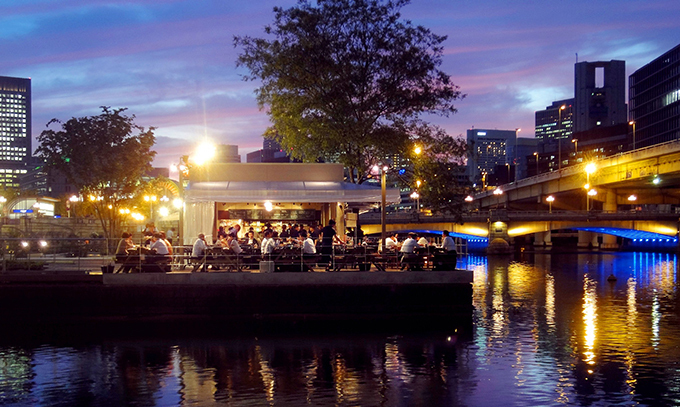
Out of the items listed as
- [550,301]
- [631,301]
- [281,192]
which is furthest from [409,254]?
[631,301]

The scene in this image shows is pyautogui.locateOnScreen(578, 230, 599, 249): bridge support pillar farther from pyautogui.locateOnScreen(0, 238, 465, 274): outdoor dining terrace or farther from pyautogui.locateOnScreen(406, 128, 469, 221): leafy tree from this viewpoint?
pyautogui.locateOnScreen(0, 238, 465, 274): outdoor dining terrace

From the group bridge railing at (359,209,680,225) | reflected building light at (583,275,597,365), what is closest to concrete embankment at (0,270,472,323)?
reflected building light at (583,275,597,365)

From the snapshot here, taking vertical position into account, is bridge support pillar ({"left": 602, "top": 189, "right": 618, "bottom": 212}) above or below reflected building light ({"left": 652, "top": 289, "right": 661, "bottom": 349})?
above

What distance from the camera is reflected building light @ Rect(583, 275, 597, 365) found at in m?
20.9

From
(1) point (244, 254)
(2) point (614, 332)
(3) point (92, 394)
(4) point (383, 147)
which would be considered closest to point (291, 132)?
(4) point (383, 147)

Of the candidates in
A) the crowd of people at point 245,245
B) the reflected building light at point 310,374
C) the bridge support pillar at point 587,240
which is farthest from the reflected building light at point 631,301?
the bridge support pillar at point 587,240

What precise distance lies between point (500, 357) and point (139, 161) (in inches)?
1368

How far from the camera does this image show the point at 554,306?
33.3m

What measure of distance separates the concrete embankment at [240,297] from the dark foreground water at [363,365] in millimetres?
1254

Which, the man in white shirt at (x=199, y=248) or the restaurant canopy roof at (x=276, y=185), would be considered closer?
the man in white shirt at (x=199, y=248)

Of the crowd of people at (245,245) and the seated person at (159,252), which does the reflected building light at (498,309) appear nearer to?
the crowd of people at (245,245)

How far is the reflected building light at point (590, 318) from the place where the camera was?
20.9 meters

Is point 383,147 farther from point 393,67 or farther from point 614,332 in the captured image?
point 614,332

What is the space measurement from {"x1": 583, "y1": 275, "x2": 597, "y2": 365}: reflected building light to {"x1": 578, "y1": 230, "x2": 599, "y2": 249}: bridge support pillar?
204ft
